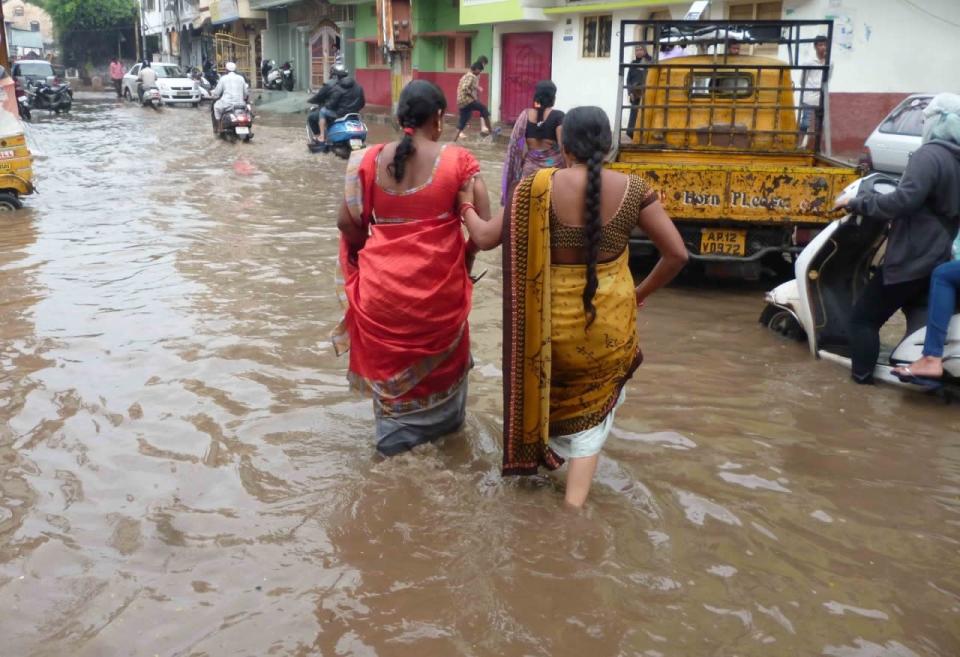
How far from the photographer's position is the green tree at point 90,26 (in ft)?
186

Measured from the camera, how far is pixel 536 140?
706cm

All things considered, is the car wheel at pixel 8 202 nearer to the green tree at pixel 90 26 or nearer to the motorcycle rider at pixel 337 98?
the motorcycle rider at pixel 337 98

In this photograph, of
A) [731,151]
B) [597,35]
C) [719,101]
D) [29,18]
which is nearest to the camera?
[731,151]

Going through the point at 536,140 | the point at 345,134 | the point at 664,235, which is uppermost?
the point at 536,140

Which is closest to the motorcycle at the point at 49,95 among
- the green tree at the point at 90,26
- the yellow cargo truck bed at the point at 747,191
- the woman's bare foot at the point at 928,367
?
the yellow cargo truck bed at the point at 747,191

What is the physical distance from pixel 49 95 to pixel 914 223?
2783 cm

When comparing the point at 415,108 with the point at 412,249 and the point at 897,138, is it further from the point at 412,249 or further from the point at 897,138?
the point at 897,138

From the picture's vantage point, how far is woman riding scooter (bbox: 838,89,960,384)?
460cm

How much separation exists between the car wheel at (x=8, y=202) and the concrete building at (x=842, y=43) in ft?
34.9

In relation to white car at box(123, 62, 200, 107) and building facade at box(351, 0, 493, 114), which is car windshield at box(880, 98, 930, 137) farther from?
white car at box(123, 62, 200, 107)

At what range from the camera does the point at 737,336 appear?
6.26 metres

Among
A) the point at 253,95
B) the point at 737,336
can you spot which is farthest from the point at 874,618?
the point at 253,95

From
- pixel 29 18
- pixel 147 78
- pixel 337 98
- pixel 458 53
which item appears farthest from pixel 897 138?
pixel 29 18

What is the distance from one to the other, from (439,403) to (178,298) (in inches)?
141
